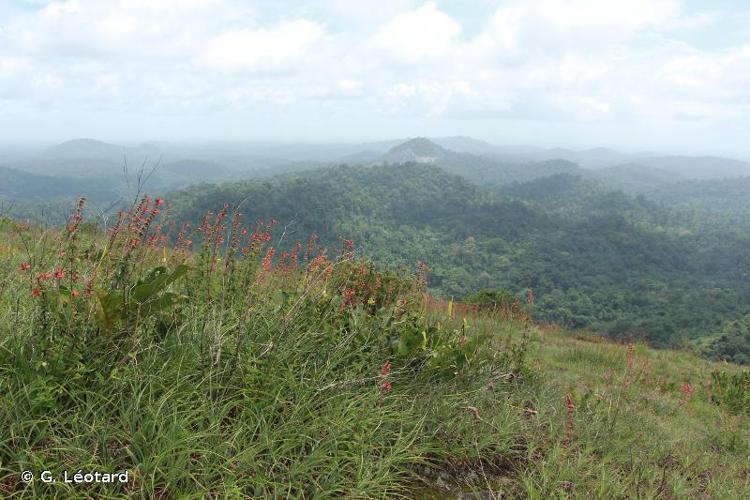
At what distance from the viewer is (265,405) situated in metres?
2.51

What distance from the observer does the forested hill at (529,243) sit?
56.8m

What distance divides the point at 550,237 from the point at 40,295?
111m

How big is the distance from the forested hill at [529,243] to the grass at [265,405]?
38.0 m

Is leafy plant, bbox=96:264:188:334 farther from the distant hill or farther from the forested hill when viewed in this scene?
the distant hill

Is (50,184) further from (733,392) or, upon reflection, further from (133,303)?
(733,392)

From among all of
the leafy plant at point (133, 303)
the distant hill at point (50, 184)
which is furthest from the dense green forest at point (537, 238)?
the leafy plant at point (133, 303)

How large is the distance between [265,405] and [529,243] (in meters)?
104

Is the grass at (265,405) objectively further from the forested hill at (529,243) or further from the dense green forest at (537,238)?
the forested hill at (529,243)

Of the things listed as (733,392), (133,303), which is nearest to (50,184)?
(133,303)

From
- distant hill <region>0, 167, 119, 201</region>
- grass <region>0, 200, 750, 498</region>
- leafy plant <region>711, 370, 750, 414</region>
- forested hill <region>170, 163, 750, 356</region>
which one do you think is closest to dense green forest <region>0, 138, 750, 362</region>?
forested hill <region>170, 163, 750, 356</region>

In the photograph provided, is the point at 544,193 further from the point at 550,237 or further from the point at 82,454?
the point at 82,454

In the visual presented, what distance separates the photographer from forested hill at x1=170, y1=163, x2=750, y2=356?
5681 cm

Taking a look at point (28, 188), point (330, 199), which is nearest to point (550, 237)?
point (330, 199)

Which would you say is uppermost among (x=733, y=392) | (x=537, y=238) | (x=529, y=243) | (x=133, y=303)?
(x=133, y=303)
